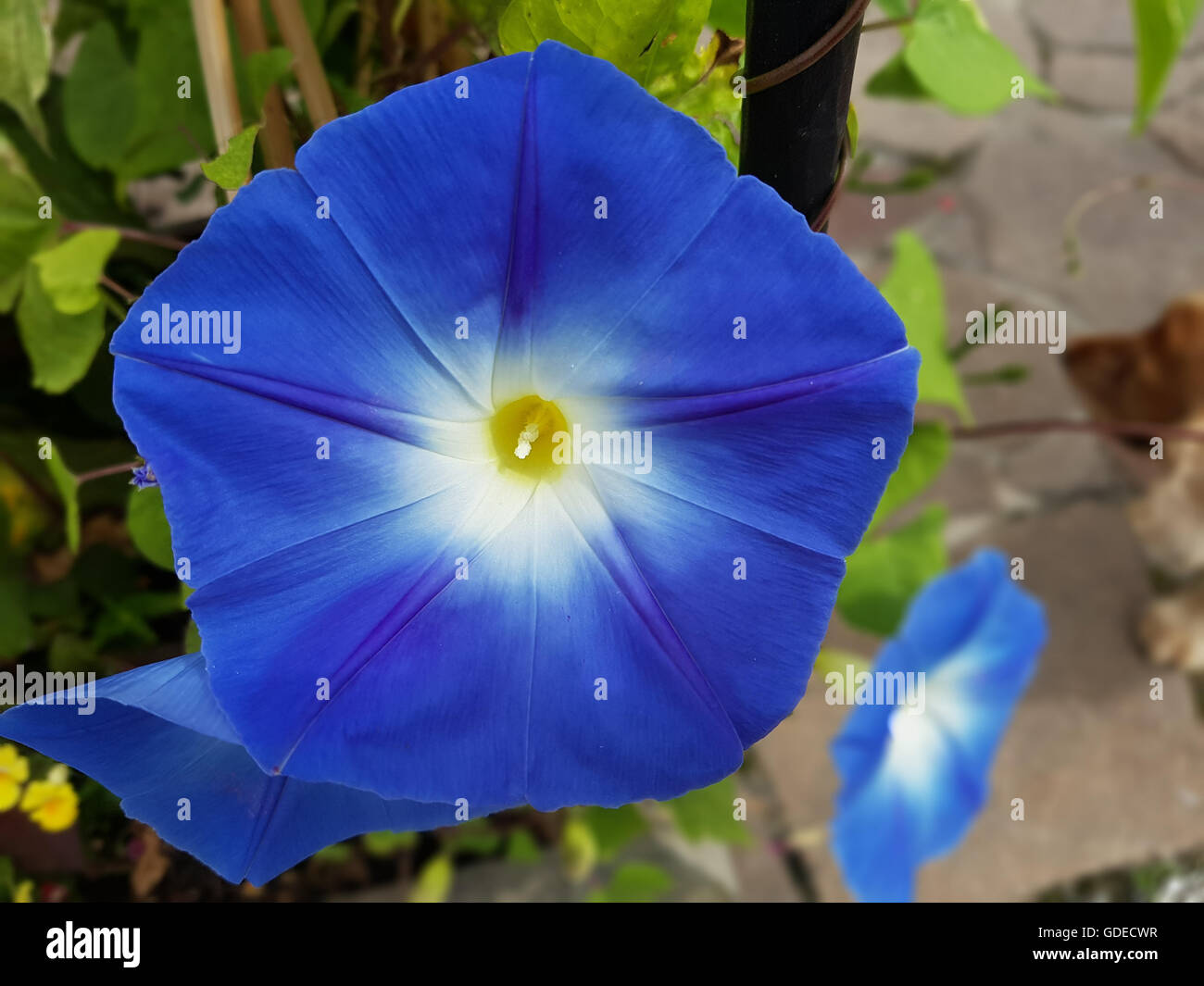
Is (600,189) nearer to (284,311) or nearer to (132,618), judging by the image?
(284,311)

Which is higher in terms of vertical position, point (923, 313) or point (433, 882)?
point (923, 313)

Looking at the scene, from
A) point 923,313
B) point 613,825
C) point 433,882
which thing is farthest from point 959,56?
point 433,882

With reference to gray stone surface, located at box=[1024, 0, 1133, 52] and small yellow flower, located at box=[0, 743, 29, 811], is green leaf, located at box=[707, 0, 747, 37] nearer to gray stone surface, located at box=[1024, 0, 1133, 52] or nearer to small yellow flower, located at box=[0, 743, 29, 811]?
small yellow flower, located at box=[0, 743, 29, 811]

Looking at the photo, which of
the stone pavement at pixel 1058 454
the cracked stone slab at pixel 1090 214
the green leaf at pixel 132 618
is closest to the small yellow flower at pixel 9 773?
the green leaf at pixel 132 618

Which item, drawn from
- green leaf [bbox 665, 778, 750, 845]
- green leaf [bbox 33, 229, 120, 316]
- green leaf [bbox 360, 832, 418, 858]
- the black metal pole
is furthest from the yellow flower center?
green leaf [bbox 360, 832, 418, 858]
